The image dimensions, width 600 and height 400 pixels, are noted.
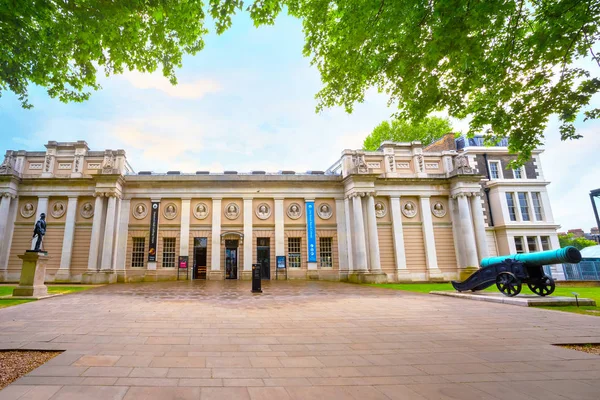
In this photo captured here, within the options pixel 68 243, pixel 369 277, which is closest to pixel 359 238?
pixel 369 277

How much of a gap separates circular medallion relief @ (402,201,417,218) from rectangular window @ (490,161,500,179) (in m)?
8.68

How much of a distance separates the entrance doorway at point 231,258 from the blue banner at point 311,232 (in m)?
5.60

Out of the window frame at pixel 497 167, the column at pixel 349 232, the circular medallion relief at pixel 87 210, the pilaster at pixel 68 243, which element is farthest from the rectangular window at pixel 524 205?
the pilaster at pixel 68 243

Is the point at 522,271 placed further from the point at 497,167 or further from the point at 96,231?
the point at 96,231

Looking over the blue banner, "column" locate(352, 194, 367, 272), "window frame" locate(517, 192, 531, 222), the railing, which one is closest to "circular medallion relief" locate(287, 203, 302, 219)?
the blue banner

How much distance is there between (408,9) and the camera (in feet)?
16.7

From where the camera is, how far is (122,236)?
2195cm

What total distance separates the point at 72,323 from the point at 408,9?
A: 910cm

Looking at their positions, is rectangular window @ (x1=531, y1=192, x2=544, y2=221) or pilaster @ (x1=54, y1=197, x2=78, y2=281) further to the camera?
rectangular window @ (x1=531, y1=192, x2=544, y2=221)

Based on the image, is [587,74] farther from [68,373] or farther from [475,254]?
[475,254]

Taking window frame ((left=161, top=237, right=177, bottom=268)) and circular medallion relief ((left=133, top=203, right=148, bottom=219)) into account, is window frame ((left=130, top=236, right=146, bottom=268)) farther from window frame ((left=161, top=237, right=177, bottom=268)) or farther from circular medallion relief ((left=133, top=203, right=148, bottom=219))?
circular medallion relief ((left=133, top=203, right=148, bottom=219))

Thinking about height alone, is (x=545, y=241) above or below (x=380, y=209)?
below

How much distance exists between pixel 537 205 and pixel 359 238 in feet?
55.8

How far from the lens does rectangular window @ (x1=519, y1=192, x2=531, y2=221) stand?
25.3 m
